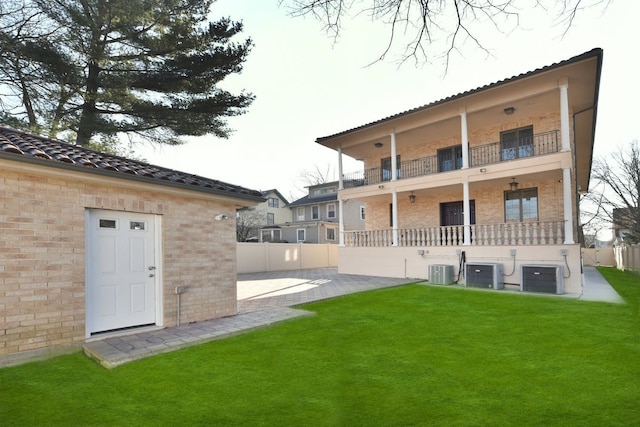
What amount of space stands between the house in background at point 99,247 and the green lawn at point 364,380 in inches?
29.4

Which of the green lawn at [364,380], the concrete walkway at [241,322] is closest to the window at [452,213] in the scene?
the concrete walkway at [241,322]

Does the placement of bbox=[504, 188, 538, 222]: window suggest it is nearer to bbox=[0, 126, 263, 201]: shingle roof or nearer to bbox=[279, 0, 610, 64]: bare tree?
bbox=[0, 126, 263, 201]: shingle roof

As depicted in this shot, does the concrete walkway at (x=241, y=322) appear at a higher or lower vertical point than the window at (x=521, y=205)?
lower

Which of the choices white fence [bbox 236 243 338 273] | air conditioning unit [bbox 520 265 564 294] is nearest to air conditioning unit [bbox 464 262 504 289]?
air conditioning unit [bbox 520 265 564 294]

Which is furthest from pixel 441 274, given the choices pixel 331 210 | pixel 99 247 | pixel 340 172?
pixel 331 210

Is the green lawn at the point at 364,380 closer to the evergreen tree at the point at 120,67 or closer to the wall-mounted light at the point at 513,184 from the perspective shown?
the wall-mounted light at the point at 513,184

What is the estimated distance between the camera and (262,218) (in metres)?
34.9

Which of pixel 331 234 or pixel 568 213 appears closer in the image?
pixel 568 213

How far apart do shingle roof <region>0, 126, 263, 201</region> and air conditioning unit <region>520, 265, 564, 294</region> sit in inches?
312

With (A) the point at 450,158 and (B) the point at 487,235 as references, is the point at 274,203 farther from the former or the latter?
(B) the point at 487,235

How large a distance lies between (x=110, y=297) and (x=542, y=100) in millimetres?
13532

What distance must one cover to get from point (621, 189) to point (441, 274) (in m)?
26.1

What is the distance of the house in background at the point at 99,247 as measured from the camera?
464 centimetres

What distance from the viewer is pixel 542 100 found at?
468 inches
